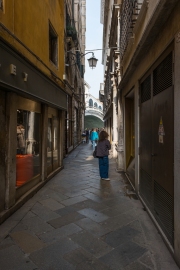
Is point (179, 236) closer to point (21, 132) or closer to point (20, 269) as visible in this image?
point (20, 269)

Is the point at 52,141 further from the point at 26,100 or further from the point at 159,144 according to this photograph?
the point at 159,144

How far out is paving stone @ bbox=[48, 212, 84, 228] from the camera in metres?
3.92

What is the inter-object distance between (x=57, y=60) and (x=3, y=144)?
5295 millimetres

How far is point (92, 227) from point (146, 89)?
3027mm

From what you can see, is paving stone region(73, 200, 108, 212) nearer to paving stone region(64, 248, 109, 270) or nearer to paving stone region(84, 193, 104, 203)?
paving stone region(84, 193, 104, 203)

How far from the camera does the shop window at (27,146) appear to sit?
16.6 ft

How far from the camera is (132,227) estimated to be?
12.4 ft

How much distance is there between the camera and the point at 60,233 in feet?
11.8

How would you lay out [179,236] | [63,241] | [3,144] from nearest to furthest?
[179,236] < [63,241] < [3,144]

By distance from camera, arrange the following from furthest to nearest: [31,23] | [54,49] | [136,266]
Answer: [54,49] < [31,23] < [136,266]

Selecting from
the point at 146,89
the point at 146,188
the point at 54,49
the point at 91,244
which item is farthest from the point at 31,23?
the point at 91,244

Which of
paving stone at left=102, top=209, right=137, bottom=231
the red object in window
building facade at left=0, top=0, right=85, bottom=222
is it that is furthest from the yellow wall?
paving stone at left=102, top=209, right=137, bottom=231

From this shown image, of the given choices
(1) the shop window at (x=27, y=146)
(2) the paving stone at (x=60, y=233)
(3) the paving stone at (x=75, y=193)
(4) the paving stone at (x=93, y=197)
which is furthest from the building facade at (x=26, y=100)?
(4) the paving stone at (x=93, y=197)

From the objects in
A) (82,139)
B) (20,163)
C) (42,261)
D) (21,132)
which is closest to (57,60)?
(21,132)
